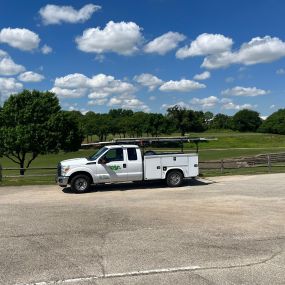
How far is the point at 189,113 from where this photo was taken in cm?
13212

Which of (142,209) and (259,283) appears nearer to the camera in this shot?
(259,283)

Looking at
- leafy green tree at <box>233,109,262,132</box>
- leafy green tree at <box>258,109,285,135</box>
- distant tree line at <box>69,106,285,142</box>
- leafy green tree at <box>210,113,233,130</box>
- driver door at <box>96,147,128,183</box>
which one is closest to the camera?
driver door at <box>96,147,128,183</box>

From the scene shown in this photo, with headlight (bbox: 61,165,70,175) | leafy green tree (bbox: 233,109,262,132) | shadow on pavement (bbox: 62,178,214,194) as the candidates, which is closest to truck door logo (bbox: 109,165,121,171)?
shadow on pavement (bbox: 62,178,214,194)

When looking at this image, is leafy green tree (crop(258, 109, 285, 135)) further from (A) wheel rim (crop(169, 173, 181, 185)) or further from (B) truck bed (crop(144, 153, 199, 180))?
(A) wheel rim (crop(169, 173, 181, 185))

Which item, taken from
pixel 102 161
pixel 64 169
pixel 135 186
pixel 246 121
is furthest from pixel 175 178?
pixel 246 121

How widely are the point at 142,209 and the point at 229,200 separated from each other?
11.0 feet

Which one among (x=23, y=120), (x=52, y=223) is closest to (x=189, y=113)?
(x=23, y=120)

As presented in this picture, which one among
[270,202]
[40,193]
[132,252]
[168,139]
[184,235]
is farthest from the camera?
[168,139]

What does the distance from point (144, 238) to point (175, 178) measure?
34.1ft

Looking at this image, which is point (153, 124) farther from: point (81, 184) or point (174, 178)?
point (81, 184)

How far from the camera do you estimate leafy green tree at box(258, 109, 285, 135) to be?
147125mm

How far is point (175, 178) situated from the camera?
19.9 meters

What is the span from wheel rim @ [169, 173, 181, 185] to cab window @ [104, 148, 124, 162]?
95.9 inches

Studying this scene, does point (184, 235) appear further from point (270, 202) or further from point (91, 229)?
point (270, 202)
